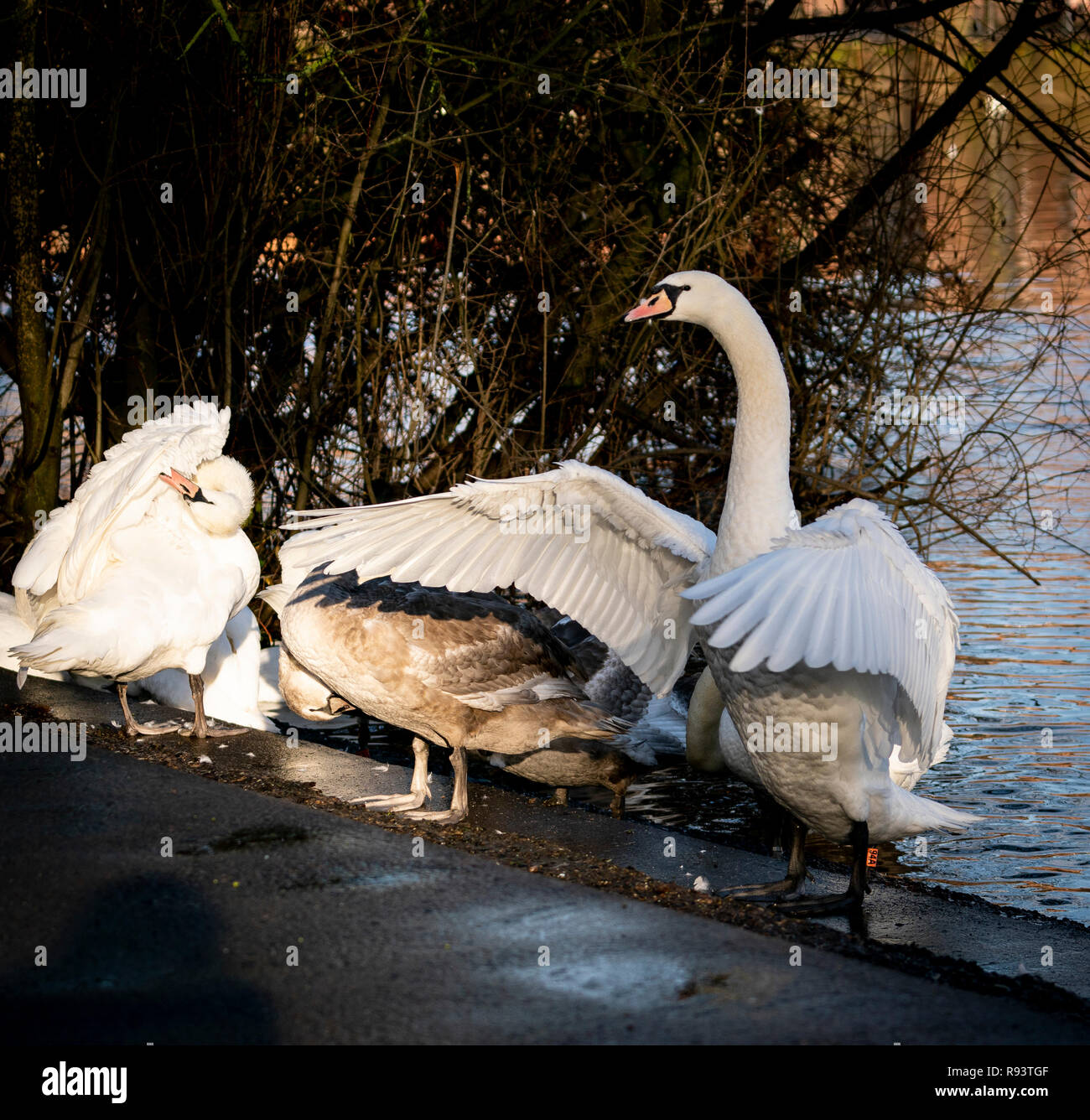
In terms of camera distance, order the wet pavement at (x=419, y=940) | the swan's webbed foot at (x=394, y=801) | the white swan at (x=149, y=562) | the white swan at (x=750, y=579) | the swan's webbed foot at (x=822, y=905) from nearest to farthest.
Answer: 1. the wet pavement at (x=419, y=940)
2. the white swan at (x=750, y=579)
3. the swan's webbed foot at (x=822, y=905)
4. the swan's webbed foot at (x=394, y=801)
5. the white swan at (x=149, y=562)

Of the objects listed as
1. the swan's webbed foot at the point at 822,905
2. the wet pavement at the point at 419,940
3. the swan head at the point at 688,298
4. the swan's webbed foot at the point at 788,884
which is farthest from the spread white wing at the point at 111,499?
the swan's webbed foot at the point at 822,905

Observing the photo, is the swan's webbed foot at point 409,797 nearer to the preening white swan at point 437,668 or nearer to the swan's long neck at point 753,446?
the preening white swan at point 437,668

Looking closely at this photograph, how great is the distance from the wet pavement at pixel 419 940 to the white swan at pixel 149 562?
88cm

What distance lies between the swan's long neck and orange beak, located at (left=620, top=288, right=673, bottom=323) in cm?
17

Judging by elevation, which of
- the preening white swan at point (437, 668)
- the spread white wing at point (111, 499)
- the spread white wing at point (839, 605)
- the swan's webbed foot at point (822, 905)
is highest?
the spread white wing at point (111, 499)

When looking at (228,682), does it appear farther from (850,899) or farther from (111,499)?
(850,899)

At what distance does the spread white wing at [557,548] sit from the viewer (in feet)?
16.1

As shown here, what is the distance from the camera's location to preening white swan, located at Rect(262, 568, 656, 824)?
535 centimetres

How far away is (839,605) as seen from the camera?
3.72 metres

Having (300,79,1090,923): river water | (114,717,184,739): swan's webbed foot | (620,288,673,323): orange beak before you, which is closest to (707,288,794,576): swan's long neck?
(620,288,673,323): orange beak

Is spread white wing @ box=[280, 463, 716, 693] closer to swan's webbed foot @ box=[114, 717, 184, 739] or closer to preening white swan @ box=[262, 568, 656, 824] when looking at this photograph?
preening white swan @ box=[262, 568, 656, 824]
